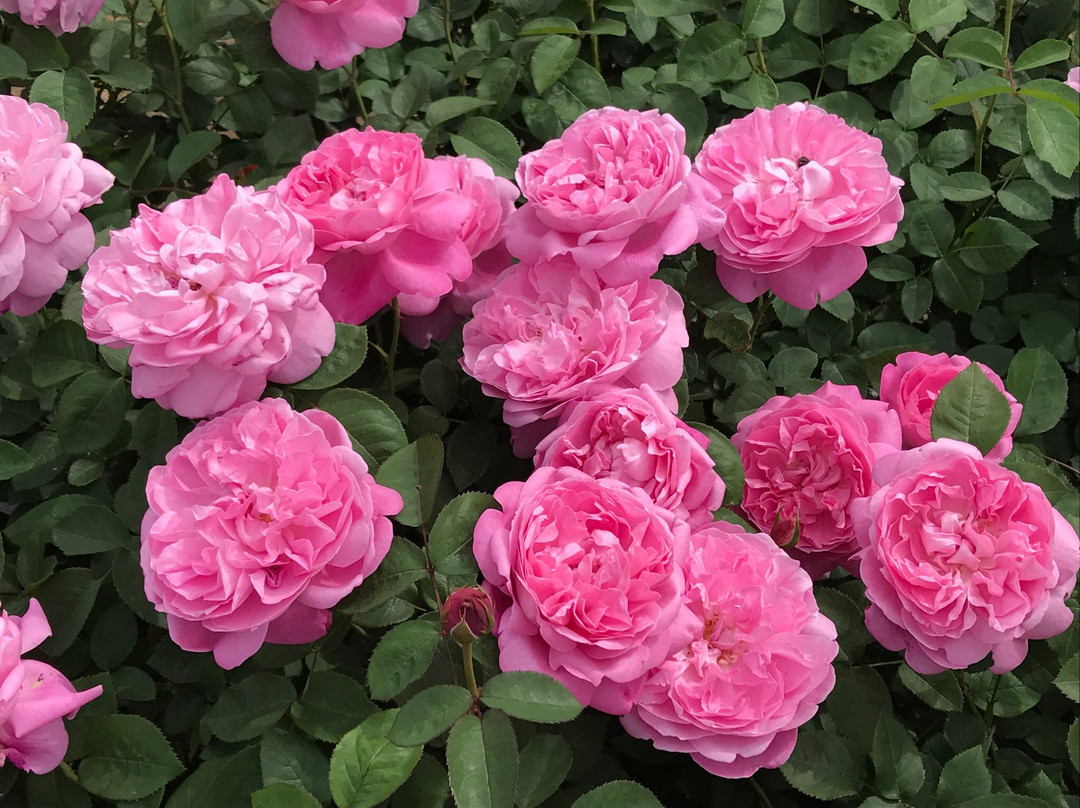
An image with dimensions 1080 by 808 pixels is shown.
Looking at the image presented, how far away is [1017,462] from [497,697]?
18.6 inches

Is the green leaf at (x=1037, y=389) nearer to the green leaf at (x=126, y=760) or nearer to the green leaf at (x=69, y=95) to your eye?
the green leaf at (x=126, y=760)

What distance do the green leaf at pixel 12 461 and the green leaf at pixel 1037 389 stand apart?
0.81 meters

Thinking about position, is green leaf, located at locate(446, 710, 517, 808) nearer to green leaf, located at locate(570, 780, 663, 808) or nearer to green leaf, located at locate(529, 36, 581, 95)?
green leaf, located at locate(570, 780, 663, 808)

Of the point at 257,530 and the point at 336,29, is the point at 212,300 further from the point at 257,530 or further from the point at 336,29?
the point at 336,29

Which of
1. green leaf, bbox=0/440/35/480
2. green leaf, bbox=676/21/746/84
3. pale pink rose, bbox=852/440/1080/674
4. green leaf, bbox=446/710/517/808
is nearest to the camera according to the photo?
green leaf, bbox=446/710/517/808

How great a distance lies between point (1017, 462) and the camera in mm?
736

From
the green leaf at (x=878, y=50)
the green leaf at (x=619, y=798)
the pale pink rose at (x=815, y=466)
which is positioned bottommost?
the green leaf at (x=619, y=798)

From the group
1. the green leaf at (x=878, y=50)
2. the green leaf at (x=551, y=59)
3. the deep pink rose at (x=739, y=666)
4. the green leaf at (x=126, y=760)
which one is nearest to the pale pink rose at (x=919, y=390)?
the deep pink rose at (x=739, y=666)

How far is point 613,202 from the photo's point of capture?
0.63 meters

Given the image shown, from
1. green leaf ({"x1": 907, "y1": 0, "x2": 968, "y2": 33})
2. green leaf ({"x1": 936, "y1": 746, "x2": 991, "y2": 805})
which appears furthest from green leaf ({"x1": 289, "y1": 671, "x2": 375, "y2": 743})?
green leaf ({"x1": 907, "y1": 0, "x2": 968, "y2": 33})

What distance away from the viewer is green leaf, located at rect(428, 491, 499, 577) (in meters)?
0.60

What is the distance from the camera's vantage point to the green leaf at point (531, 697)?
1.62 ft

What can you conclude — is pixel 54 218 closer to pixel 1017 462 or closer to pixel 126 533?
pixel 126 533

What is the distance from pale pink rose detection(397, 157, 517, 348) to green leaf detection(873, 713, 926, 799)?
44 centimetres
